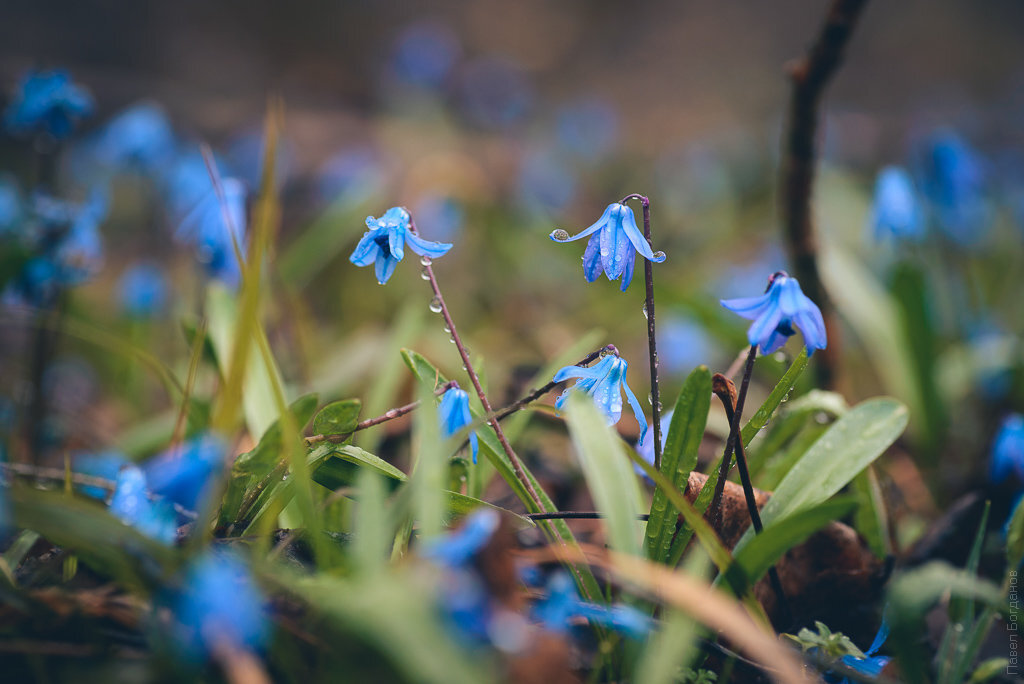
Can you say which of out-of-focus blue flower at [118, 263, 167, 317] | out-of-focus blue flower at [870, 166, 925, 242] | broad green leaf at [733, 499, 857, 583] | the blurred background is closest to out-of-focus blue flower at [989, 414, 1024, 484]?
the blurred background

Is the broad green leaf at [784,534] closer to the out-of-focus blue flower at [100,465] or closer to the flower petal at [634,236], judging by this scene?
the flower petal at [634,236]

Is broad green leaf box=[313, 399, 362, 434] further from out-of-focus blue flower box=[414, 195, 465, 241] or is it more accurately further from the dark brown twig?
out-of-focus blue flower box=[414, 195, 465, 241]

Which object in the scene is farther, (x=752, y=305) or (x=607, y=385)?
(x=607, y=385)

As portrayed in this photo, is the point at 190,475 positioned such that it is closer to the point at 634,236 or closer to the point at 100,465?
the point at 634,236

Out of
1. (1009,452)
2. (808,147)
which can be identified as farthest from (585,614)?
(808,147)

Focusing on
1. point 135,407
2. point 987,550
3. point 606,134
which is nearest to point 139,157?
point 135,407

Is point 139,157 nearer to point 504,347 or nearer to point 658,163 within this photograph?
point 504,347

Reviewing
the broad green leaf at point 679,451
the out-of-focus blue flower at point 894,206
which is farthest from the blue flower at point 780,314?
the out-of-focus blue flower at point 894,206
